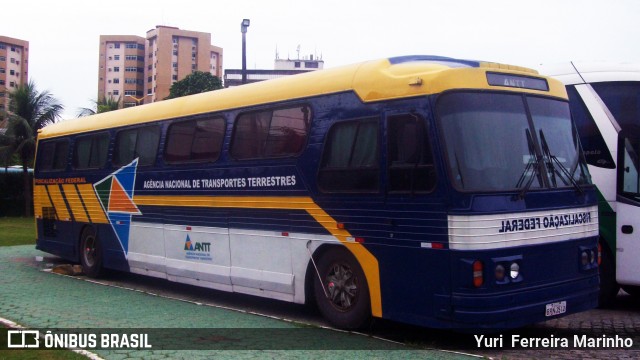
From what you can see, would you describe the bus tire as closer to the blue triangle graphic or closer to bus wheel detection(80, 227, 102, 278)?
the blue triangle graphic

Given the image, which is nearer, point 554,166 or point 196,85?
point 554,166

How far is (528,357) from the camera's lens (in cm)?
699

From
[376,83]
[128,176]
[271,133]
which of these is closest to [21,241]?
[128,176]

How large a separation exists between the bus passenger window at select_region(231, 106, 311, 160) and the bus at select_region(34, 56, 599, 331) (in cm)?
2

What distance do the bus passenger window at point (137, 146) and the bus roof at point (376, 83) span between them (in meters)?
0.98

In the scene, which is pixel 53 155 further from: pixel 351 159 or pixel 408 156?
pixel 408 156

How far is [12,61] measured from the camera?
126 metres

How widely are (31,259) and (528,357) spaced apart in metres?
13.3

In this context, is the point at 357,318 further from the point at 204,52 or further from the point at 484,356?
the point at 204,52

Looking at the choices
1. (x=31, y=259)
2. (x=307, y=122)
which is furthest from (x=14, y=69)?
(x=307, y=122)

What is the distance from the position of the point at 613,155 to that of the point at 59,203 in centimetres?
1144

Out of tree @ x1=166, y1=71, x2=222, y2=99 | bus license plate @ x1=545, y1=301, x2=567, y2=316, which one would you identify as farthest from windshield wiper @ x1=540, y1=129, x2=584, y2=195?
tree @ x1=166, y1=71, x2=222, y2=99

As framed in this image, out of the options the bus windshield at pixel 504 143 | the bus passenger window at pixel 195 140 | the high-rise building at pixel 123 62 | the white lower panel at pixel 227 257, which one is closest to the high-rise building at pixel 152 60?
the high-rise building at pixel 123 62

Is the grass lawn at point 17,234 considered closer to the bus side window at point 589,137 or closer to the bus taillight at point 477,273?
the bus side window at point 589,137
